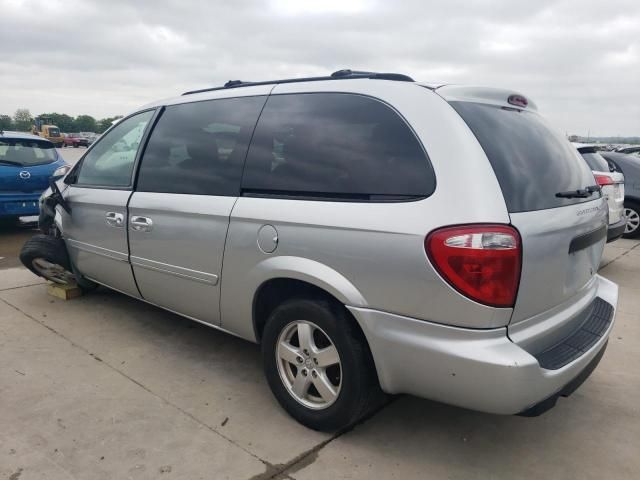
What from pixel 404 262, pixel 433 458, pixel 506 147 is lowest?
pixel 433 458

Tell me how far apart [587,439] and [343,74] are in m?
2.36

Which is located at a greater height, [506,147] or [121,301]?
[506,147]

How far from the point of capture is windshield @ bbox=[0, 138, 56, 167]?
7492 mm

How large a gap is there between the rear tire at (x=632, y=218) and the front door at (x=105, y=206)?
7.75 meters

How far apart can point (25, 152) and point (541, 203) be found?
784cm

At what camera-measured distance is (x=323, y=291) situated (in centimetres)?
252

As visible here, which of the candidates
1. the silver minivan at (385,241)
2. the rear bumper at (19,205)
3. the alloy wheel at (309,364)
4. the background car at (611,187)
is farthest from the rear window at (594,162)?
the rear bumper at (19,205)

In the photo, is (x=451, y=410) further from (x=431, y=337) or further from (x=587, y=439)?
(x=431, y=337)

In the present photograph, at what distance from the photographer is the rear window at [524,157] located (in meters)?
2.20

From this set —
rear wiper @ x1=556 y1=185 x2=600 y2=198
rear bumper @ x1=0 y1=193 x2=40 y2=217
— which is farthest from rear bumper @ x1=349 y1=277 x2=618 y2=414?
rear bumper @ x1=0 y1=193 x2=40 y2=217

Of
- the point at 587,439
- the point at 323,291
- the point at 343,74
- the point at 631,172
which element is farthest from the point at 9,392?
the point at 631,172

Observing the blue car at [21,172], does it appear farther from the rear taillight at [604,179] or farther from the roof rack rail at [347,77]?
the rear taillight at [604,179]

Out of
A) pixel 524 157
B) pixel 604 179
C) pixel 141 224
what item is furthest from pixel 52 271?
pixel 604 179

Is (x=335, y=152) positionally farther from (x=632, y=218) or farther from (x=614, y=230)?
(x=632, y=218)
